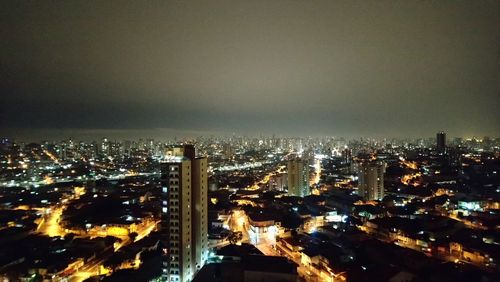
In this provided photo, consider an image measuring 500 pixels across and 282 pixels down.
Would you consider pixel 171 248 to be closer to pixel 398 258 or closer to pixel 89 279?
pixel 89 279

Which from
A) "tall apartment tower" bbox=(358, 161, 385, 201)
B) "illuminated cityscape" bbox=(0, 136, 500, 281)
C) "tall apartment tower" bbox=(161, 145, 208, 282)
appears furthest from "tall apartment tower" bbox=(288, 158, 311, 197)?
"tall apartment tower" bbox=(161, 145, 208, 282)

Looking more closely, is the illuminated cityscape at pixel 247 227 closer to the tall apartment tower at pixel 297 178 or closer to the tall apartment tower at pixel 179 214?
the tall apartment tower at pixel 179 214

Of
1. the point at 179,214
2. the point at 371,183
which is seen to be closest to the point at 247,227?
the point at 179,214

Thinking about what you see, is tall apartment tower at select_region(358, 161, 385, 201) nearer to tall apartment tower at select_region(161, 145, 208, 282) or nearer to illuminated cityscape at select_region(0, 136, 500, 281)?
illuminated cityscape at select_region(0, 136, 500, 281)

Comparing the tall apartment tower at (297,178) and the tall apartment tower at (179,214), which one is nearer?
the tall apartment tower at (179,214)

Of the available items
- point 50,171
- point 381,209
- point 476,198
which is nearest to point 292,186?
point 381,209

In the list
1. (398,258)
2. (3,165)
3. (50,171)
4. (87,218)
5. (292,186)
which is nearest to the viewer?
A: (398,258)

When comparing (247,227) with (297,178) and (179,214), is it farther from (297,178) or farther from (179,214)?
(297,178)

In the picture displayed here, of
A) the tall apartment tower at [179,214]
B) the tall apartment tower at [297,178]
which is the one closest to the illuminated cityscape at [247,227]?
the tall apartment tower at [179,214]
